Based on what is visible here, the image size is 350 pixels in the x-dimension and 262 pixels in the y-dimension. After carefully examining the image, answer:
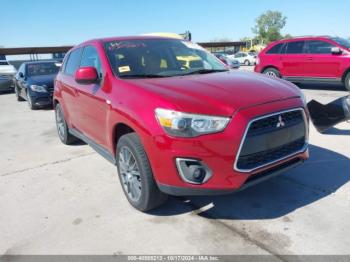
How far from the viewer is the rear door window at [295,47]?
1062 centimetres

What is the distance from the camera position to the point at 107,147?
3926 millimetres

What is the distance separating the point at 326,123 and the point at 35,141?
17.3 feet

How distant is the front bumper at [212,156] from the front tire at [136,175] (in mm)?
126

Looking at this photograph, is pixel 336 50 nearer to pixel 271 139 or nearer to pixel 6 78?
pixel 271 139

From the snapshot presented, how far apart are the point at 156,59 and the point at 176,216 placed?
184 centimetres

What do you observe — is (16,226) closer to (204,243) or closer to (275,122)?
(204,243)

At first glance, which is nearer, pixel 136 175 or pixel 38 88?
pixel 136 175

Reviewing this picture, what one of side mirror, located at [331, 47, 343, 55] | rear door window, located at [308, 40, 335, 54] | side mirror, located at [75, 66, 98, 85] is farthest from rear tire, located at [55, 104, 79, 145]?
rear door window, located at [308, 40, 335, 54]

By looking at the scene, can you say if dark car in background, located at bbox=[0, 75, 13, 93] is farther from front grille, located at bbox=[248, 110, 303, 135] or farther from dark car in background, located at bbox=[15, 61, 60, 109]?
front grille, located at bbox=[248, 110, 303, 135]

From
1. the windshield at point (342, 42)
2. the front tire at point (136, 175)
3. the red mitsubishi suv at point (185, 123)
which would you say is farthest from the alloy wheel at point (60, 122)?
the windshield at point (342, 42)

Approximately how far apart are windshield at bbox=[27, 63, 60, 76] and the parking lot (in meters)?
6.98

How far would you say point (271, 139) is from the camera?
294cm

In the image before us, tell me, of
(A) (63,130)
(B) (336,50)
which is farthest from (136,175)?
(B) (336,50)

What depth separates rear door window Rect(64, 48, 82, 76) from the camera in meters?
5.05
